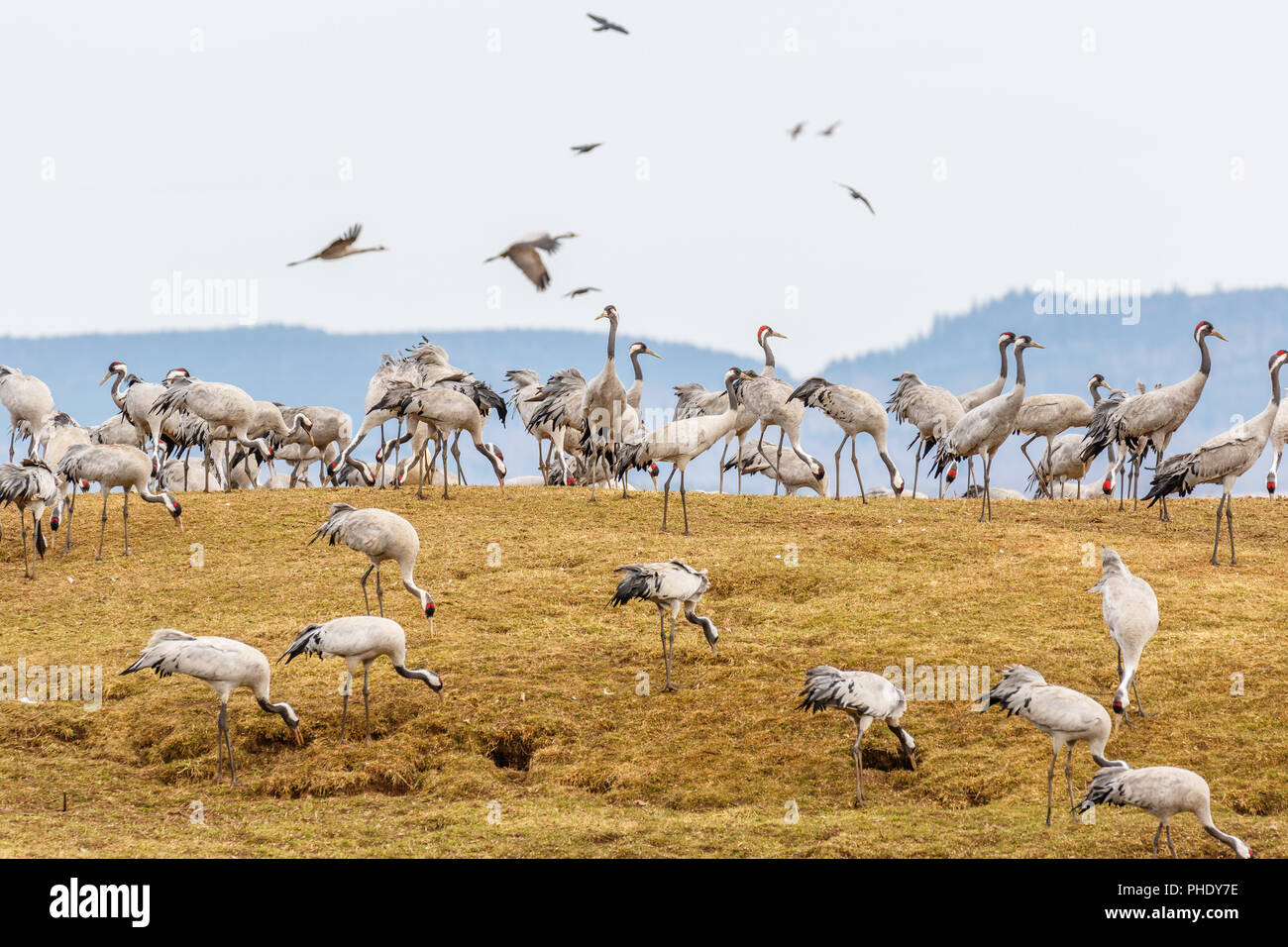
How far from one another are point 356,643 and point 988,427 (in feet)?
A: 42.5

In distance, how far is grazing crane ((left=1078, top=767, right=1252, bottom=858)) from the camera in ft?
30.0

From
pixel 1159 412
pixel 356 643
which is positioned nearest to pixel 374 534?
pixel 356 643

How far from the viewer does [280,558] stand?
18906mm

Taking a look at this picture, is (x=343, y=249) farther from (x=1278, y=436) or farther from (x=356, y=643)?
(x=1278, y=436)

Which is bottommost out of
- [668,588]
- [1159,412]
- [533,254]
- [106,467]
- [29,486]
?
[668,588]

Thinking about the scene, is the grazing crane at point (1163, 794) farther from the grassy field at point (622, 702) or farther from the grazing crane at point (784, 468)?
the grazing crane at point (784, 468)

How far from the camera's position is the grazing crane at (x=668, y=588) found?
517 inches

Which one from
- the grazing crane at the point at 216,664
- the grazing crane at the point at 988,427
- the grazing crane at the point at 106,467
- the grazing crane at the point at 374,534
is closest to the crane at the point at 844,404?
the grazing crane at the point at 988,427

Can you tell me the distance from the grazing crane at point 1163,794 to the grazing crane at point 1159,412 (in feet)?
39.6

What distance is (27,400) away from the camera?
25516 mm

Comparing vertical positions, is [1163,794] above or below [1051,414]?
below
